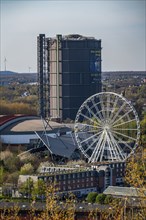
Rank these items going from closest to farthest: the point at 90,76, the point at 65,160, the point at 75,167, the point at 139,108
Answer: the point at 75,167, the point at 65,160, the point at 90,76, the point at 139,108

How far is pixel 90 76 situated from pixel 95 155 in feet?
34.4

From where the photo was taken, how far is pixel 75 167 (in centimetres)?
2050

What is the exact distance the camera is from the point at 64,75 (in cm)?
3184

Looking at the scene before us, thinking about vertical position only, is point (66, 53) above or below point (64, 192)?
above

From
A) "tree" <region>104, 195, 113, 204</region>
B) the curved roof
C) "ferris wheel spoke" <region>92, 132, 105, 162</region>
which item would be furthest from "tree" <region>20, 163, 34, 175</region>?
the curved roof

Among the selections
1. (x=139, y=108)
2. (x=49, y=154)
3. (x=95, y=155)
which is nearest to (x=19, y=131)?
(x=49, y=154)

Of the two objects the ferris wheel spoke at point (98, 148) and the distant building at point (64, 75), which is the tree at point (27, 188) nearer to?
the ferris wheel spoke at point (98, 148)

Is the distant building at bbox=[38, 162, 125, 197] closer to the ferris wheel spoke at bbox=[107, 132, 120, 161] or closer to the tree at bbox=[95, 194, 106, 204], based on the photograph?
the ferris wheel spoke at bbox=[107, 132, 120, 161]

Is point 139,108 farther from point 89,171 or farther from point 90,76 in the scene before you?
point 89,171

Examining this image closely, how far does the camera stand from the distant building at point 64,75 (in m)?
31.8

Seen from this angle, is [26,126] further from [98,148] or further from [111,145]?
[111,145]

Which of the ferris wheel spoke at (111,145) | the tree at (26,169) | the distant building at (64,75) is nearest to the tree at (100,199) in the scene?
the tree at (26,169)

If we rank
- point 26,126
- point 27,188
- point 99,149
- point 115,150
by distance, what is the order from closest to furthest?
point 27,188 → point 115,150 → point 99,149 → point 26,126

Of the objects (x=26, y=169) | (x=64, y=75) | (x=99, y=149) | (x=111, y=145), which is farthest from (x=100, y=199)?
(x=64, y=75)
